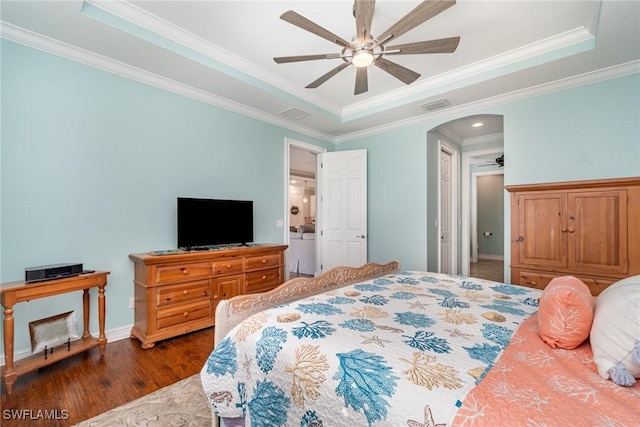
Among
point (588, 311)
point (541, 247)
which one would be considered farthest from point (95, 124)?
point (541, 247)

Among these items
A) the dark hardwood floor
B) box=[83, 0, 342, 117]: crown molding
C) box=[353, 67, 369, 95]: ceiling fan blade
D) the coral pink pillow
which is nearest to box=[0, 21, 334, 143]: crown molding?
box=[83, 0, 342, 117]: crown molding

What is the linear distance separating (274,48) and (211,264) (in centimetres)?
221

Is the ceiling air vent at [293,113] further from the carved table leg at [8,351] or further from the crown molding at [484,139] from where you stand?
the carved table leg at [8,351]

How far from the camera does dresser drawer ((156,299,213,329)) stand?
99.2 inches

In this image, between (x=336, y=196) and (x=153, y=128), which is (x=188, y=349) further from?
(x=336, y=196)

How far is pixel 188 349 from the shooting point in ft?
8.01

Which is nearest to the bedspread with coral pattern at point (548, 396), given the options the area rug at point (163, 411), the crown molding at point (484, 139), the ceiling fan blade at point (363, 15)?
the area rug at point (163, 411)

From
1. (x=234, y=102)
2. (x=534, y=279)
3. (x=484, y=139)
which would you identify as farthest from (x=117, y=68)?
(x=484, y=139)

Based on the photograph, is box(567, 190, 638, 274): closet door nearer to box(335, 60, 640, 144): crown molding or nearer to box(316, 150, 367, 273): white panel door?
box(335, 60, 640, 144): crown molding

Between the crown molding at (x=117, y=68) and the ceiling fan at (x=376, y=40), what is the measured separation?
1542 mm

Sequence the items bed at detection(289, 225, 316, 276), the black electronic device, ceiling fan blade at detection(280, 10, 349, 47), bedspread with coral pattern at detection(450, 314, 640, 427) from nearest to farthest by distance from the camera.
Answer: bedspread with coral pattern at detection(450, 314, 640, 427), ceiling fan blade at detection(280, 10, 349, 47), the black electronic device, bed at detection(289, 225, 316, 276)

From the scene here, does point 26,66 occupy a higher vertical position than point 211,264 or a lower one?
higher

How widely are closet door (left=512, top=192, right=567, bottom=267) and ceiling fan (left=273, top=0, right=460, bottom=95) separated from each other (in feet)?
5.38

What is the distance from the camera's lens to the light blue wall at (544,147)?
2.64m
